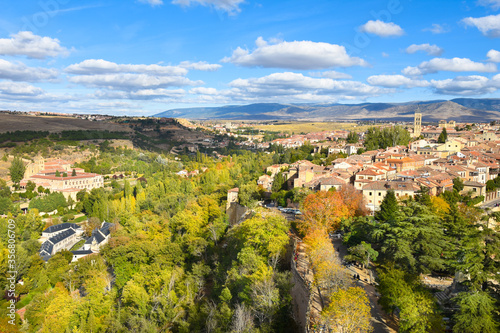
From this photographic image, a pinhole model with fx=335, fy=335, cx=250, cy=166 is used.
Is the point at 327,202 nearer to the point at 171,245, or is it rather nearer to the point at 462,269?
the point at 462,269

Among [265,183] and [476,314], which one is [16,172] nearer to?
[265,183]

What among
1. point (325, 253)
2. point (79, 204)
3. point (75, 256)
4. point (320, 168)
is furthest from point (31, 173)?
point (325, 253)

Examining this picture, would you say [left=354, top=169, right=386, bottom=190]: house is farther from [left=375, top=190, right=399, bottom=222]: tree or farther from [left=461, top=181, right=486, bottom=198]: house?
[left=375, top=190, right=399, bottom=222]: tree

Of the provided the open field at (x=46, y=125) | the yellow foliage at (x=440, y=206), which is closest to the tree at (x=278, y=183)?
the yellow foliage at (x=440, y=206)

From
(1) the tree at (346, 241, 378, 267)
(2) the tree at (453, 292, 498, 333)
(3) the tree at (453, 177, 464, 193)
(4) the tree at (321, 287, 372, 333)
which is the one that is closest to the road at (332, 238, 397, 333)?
(1) the tree at (346, 241, 378, 267)

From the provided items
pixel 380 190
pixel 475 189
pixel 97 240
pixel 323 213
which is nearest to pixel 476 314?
pixel 323 213
